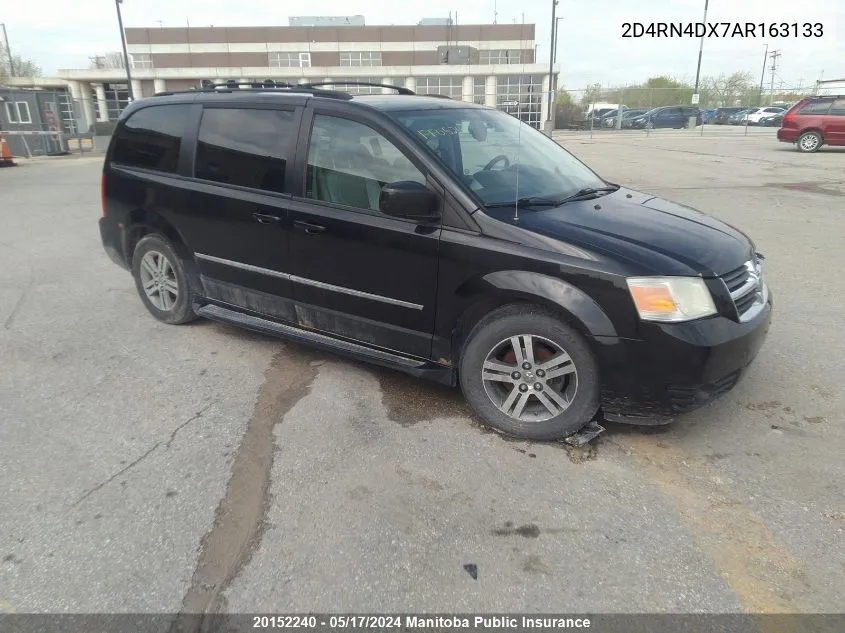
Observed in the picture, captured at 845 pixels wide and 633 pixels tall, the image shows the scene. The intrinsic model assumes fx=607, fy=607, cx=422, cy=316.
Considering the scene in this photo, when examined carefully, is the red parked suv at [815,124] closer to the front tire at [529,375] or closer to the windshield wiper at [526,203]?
the windshield wiper at [526,203]

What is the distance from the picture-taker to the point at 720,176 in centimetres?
1447

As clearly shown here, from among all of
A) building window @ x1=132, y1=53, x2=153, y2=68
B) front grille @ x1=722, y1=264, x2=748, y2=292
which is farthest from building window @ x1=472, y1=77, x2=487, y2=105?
front grille @ x1=722, y1=264, x2=748, y2=292

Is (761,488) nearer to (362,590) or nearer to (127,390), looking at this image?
(362,590)

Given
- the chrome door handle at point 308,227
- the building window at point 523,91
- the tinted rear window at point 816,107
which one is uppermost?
the building window at point 523,91

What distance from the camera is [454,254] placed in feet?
10.9

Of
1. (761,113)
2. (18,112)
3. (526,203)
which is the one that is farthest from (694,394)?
(761,113)

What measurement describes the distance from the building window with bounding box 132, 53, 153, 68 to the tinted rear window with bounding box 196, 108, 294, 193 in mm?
67651

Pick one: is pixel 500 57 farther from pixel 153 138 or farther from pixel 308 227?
pixel 308 227

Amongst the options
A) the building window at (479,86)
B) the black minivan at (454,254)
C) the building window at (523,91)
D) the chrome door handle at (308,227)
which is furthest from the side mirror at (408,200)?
the building window at (479,86)

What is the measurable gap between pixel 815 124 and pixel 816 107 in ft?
1.84

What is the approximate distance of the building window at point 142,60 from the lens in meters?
62.0

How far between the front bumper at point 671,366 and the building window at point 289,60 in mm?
65677

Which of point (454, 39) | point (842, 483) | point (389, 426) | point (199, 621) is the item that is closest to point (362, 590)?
point (199, 621)

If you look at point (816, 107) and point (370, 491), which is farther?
point (816, 107)
